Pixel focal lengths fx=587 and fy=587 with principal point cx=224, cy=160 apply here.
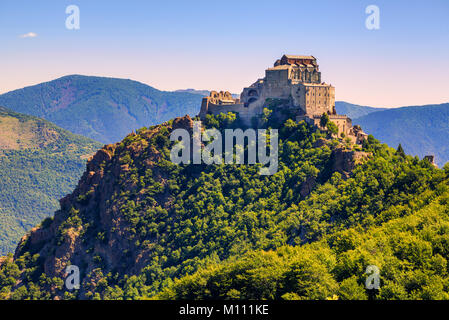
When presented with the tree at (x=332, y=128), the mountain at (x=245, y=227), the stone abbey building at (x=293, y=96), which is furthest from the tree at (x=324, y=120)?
the mountain at (x=245, y=227)

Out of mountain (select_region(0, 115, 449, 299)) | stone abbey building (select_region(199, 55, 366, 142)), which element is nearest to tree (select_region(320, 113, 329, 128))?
stone abbey building (select_region(199, 55, 366, 142))

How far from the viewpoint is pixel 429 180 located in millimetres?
101375


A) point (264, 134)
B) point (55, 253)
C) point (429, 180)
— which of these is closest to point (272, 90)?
point (264, 134)

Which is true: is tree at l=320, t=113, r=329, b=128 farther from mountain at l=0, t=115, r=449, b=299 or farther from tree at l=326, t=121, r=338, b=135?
mountain at l=0, t=115, r=449, b=299

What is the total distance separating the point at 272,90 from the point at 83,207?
56.4 metres

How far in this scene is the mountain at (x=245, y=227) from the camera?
68750 millimetres

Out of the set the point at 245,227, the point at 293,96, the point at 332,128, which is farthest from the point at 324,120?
the point at 245,227

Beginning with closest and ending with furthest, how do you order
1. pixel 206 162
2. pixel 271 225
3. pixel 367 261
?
pixel 367 261, pixel 271 225, pixel 206 162

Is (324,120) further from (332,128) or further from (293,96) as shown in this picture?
(293,96)

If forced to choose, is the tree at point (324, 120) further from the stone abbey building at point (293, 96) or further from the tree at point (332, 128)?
the stone abbey building at point (293, 96)

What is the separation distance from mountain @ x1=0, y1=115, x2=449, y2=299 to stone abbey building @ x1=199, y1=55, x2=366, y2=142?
143 inches

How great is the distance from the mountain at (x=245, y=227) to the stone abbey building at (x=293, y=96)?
364cm

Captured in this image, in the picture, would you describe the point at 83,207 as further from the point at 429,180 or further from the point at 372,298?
the point at 372,298

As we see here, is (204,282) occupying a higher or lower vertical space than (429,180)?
lower
